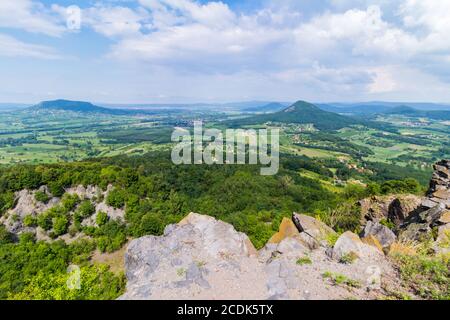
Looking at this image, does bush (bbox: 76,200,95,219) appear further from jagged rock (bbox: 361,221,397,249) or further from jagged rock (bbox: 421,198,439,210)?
jagged rock (bbox: 421,198,439,210)

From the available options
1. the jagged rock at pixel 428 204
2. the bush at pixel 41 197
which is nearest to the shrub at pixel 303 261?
the jagged rock at pixel 428 204

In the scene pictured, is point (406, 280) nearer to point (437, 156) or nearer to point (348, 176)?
point (348, 176)

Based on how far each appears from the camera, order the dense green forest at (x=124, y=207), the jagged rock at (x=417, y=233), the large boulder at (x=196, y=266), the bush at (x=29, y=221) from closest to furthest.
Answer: the large boulder at (x=196, y=266), the jagged rock at (x=417, y=233), the dense green forest at (x=124, y=207), the bush at (x=29, y=221)

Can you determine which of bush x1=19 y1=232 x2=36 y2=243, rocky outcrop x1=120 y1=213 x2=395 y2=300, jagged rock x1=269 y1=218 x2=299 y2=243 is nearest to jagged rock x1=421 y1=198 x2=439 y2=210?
jagged rock x1=269 y1=218 x2=299 y2=243

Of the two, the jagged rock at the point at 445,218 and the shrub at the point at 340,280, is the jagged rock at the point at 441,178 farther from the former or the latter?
the shrub at the point at 340,280

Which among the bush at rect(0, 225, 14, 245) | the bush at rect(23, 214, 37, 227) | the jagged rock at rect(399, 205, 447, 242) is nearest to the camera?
the jagged rock at rect(399, 205, 447, 242)
